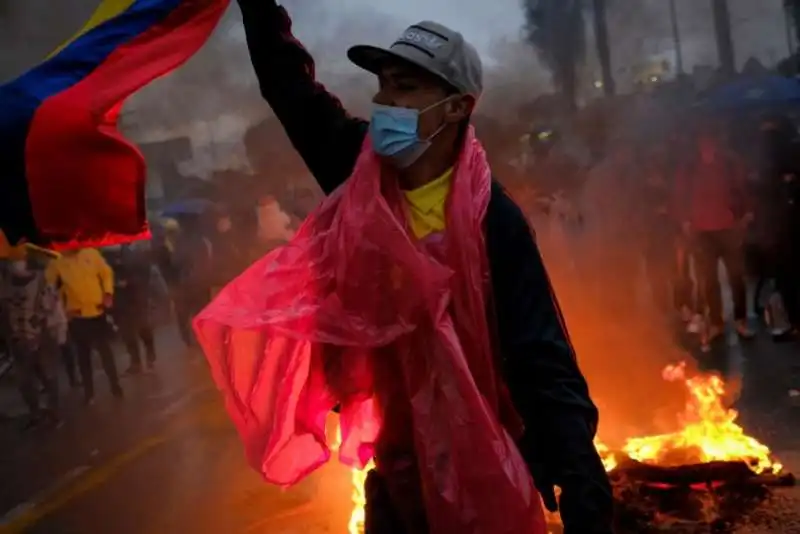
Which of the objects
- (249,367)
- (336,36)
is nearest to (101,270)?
(336,36)

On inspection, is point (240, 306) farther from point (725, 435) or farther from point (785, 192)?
point (785, 192)

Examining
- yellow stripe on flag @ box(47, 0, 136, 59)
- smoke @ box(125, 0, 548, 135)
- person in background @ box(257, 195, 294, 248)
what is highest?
smoke @ box(125, 0, 548, 135)

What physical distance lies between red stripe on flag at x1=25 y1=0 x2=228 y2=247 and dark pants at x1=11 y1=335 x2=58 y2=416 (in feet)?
6.60

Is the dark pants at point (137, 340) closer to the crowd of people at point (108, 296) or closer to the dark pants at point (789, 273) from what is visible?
the crowd of people at point (108, 296)

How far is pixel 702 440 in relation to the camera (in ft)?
13.3

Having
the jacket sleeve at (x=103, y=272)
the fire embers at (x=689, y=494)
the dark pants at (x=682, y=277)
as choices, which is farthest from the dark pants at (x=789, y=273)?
the jacket sleeve at (x=103, y=272)

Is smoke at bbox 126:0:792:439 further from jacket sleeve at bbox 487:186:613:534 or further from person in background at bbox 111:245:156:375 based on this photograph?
jacket sleeve at bbox 487:186:613:534

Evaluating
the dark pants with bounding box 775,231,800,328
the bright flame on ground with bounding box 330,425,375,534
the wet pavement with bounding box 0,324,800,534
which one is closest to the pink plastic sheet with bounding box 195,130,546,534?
the bright flame on ground with bounding box 330,425,375,534

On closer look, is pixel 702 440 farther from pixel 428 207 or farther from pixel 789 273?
pixel 428 207

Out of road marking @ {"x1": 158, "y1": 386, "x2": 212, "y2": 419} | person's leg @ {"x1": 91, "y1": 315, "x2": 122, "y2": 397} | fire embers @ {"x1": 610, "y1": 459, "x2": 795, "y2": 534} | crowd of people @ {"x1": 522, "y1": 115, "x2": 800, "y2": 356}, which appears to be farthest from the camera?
crowd of people @ {"x1": 522, "y1": 115, "x2": 800, "y2": 356}

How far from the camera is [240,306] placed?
1.86 m

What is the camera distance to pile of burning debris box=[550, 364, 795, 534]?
3400 mm

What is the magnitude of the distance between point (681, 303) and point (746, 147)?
887mm

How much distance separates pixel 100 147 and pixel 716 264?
12.0ft
